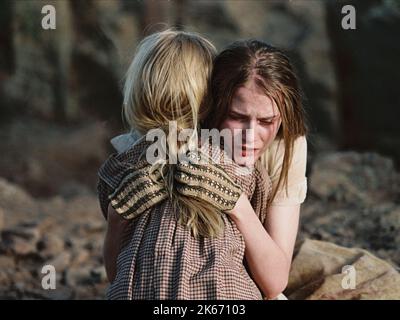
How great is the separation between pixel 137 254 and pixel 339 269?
42.1 inches

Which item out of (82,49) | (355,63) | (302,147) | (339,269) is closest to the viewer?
(302,147)

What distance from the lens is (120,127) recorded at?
6121 mm

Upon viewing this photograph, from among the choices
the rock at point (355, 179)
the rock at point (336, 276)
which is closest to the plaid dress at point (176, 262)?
the rock at point (336, 276)

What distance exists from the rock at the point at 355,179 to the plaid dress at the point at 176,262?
260cm

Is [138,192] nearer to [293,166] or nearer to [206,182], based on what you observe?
[206,182]

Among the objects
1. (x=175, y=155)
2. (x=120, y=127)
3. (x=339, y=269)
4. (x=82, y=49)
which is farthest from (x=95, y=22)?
(x=175, y=155)

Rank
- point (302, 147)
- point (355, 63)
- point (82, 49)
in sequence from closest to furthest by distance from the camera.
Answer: point (302, 147), point (355, 63), point (82, 49)

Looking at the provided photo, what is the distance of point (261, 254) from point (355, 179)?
9.52 ft

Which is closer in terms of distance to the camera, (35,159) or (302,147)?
(302,147)

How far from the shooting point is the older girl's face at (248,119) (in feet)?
7.13

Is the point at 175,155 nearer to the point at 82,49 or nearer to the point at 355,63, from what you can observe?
the point at 355,63

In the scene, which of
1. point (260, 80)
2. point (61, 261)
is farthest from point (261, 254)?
point (61, 261)

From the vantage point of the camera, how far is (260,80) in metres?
2.19

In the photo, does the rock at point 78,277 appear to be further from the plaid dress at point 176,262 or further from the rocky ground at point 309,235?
the plaid dress at point 176,262
